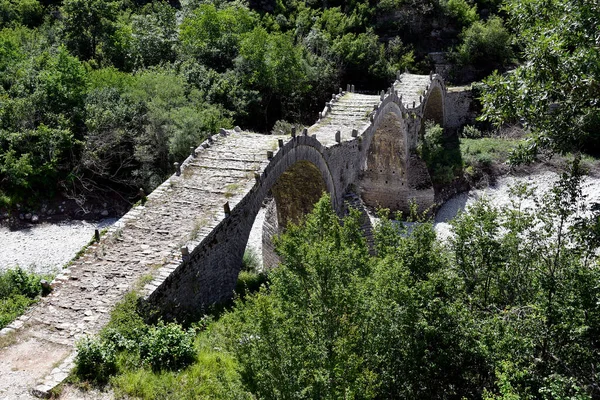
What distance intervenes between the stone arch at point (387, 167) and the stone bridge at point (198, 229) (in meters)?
8.09

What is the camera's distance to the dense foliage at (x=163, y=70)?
90.9ft

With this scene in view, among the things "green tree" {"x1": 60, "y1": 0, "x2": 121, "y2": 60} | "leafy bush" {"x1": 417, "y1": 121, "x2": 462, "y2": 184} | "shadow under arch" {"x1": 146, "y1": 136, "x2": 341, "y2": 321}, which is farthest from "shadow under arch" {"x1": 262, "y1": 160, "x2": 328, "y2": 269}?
"green tree" {"x1": 60, "y1": 0, "x2": 121, "y2": 60}

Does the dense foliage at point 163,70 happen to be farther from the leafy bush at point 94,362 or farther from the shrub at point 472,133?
the leafy bush at point 94,362

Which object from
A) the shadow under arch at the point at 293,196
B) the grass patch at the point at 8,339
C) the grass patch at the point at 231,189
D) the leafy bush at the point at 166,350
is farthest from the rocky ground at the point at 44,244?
the leafy bush at the point at 166,350

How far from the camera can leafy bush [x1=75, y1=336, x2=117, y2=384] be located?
427 inches

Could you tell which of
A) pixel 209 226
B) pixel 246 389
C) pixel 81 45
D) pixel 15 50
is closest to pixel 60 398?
pixel 246 389

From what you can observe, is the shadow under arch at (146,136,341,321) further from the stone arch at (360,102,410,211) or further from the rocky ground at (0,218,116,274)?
the stone arch at (360,102,410,211)

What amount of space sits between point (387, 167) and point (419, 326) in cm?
2906

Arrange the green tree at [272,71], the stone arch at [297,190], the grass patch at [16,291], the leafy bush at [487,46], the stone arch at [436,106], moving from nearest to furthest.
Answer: the grass patch at [16,291] → the stone arch at [297,190] → the green tree at [272,71] → the stone arch at [436,106] → the leafy bush at [487,46]

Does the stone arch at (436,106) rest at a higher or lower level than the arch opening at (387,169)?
higher

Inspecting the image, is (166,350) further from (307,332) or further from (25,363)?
(307,332)

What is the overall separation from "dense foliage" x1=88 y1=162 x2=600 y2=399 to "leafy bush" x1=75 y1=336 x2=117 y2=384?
1.05 feet

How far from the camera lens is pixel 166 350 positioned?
37.8 feet

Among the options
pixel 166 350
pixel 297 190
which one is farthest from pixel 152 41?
pixel 166 350
